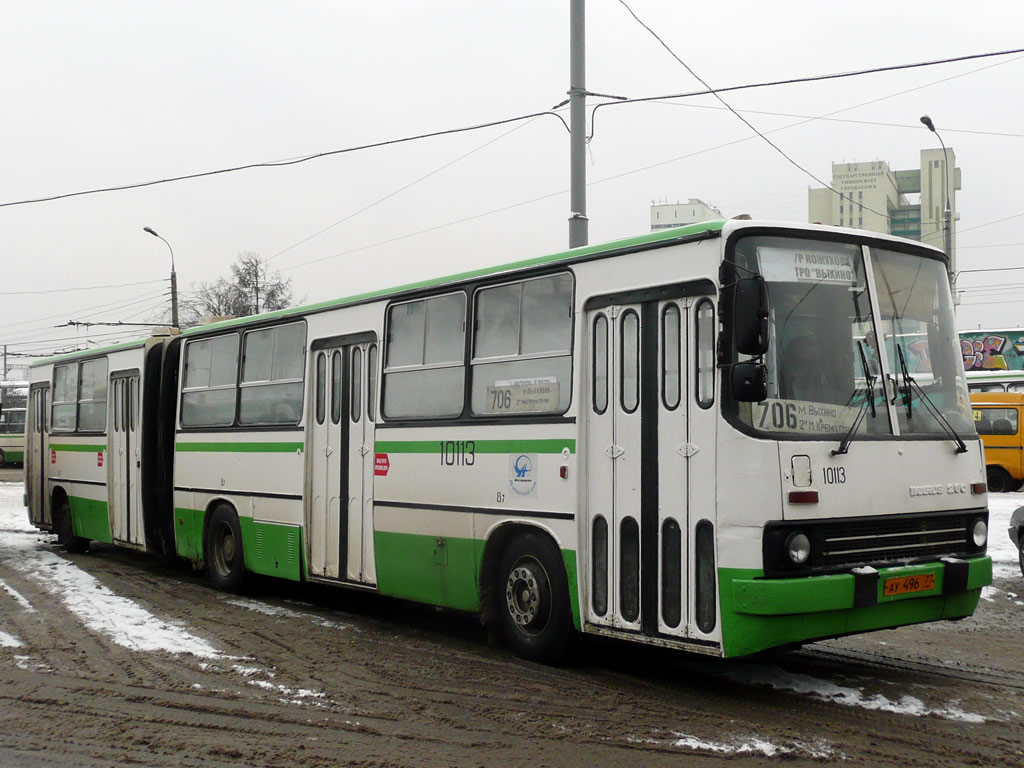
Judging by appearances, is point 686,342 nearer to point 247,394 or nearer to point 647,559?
point 647,559

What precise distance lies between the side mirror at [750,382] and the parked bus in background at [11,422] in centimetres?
4486

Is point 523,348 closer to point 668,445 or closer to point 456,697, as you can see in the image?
point 668,445

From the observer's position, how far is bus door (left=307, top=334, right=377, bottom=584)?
33.6 feet

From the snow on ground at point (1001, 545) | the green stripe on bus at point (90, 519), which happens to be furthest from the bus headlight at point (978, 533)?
the green stripe on bus at point (90, 519)

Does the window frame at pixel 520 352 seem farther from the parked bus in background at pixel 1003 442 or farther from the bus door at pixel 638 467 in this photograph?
the parked bus in background at pixel 1003 442

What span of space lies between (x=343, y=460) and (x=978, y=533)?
5571mm

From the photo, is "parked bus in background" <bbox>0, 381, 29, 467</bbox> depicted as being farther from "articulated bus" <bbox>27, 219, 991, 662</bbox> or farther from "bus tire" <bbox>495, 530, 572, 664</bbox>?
"bus tire" <bbox>495, 530, 572, 664</bbox>

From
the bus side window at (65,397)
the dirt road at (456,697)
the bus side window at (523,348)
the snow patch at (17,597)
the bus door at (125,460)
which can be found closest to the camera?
the dirt road at (456,697)

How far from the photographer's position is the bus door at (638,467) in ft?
23.4

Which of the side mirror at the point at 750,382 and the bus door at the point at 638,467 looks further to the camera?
the bus door at the point at 638,467

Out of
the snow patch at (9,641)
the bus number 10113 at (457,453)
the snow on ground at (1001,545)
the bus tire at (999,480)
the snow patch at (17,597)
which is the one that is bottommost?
the snow patch at (9,641)

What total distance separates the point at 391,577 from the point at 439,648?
3.22 ft

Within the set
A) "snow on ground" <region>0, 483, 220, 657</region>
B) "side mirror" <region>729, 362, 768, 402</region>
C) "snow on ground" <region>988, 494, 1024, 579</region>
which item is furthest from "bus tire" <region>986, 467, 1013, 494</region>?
"side mirror" <region>729, 362, 768, 402</region>

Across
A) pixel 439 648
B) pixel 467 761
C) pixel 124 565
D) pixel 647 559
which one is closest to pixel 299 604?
pixel 439 648
